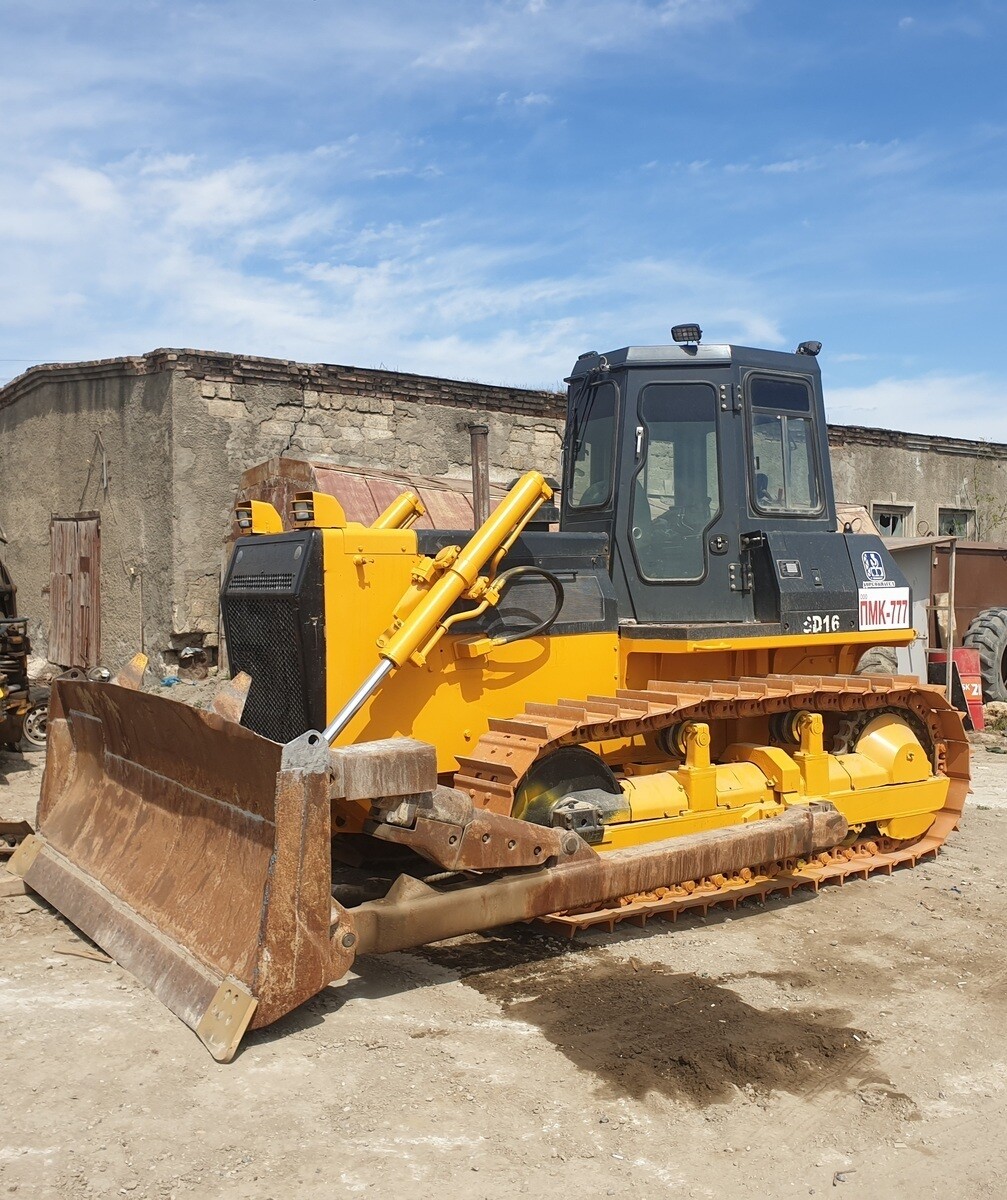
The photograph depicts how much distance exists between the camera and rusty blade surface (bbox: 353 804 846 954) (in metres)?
4.34

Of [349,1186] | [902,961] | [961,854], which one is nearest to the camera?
[349,1186]

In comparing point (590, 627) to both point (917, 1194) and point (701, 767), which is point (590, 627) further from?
point (917, 1194)

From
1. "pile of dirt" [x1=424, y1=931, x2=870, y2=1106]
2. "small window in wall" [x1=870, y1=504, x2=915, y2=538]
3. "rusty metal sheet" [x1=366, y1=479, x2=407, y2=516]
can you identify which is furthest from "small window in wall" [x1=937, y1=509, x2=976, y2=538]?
"pile of dirt" [x1=424, y1=931, x2=870, y2=1106]

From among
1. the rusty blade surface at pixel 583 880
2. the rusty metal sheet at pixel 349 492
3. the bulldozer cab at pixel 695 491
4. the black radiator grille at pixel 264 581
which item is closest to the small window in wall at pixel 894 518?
the rusty metal sheet at pixel 349 492

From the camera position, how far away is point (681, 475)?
6195mm

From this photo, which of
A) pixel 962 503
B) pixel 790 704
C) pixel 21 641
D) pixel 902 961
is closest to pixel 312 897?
pixel 902 961

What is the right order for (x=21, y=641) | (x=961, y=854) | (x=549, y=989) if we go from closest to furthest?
(x=549, y=989), (x=961, y=854), (x=21, y=641)

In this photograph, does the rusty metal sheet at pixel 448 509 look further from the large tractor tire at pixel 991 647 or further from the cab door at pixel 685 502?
the large tractor tire at pixel 991 647

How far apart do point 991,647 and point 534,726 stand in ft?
32.4

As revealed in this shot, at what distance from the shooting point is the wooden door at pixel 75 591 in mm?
13422

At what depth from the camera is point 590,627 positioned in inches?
231

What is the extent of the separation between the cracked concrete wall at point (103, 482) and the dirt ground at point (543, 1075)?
25.3ft

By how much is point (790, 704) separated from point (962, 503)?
16065mm

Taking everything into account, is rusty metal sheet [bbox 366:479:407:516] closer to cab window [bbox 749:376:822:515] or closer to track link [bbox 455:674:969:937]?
cab window [bbox 749:376:822:515]
